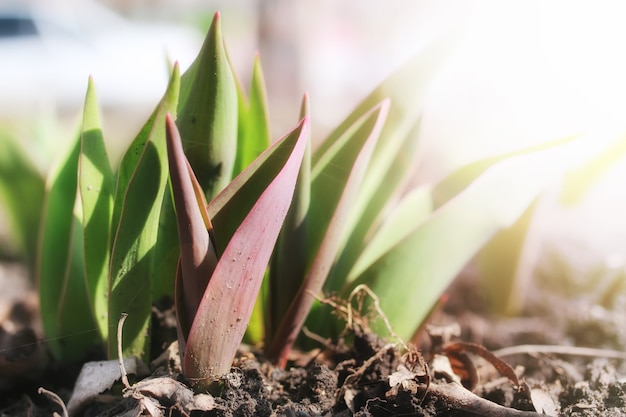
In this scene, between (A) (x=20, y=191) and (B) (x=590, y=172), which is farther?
(B) (x=590, y=172)

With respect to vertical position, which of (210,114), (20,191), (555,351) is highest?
(210,114)

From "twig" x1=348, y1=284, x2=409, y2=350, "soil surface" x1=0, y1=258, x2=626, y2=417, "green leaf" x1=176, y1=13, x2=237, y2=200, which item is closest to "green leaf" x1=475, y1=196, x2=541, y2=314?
"soil surface" x1=0, y1=258, x2=626, y2=417

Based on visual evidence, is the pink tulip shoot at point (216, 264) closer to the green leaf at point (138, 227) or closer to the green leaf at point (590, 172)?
the green leaf at point (138, 227)

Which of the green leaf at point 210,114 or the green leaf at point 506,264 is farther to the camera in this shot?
the green leaf at point 506,264

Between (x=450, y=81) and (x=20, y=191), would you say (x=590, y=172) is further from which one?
(x=20, y=191)

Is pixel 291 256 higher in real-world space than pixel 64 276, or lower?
higher

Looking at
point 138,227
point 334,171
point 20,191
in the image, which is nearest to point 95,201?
point 138,227

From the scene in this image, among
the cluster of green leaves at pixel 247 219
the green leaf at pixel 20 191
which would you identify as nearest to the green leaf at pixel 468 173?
the cluster of green leaves at pixel 247 219
